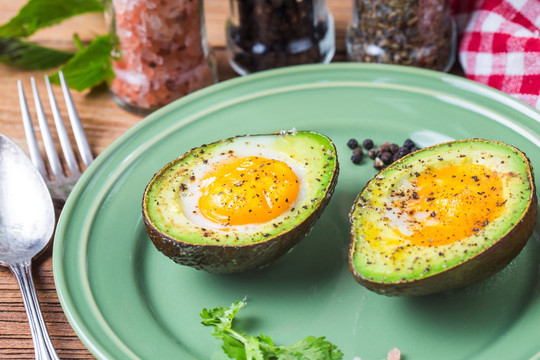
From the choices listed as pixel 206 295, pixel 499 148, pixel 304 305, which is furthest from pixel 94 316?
pixel 499 148

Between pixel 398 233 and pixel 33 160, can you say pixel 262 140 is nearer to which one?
pixel 398 233

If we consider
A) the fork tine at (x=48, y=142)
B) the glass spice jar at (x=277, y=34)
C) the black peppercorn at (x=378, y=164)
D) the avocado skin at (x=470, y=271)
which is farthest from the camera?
the glass spice jar at (x=277, y=34)

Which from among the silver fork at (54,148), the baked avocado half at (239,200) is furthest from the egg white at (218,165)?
the silver fork at (54,148)

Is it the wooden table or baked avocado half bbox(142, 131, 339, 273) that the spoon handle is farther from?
baked avocado half bbox(142, 131, 339, 273)

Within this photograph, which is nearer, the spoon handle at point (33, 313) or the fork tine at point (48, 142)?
the spoon handle at point (33, 313)

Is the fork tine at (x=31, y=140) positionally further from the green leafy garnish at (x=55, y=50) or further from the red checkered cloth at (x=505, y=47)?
the red checkered cloth at (x=505, y=47)

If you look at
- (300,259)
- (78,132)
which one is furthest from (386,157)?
(78,132)

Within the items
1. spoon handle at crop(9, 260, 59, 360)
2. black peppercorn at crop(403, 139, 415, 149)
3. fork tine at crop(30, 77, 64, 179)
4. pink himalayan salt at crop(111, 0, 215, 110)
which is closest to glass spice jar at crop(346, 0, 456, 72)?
black peppercorn at crop(403, 139, 415, 149)

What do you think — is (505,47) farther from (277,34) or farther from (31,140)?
(31,140)
